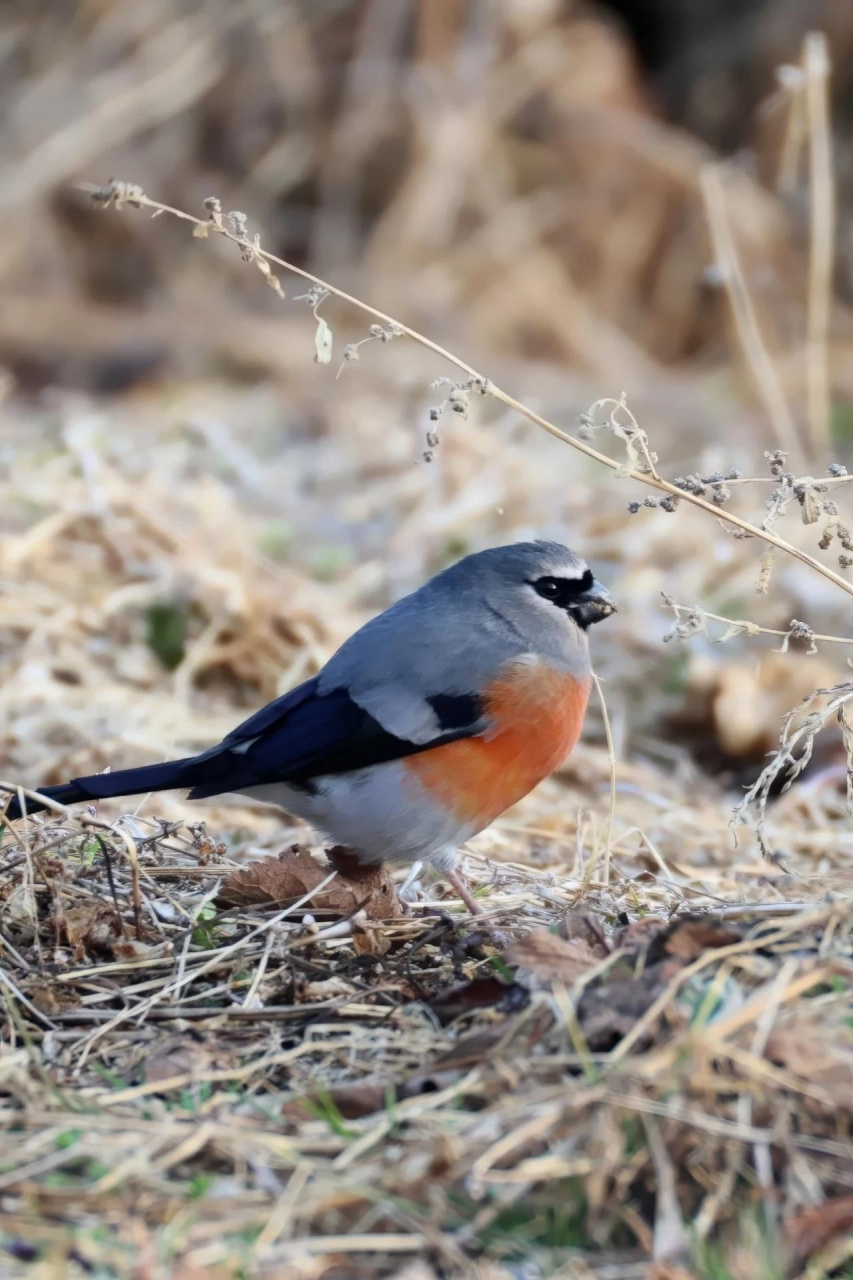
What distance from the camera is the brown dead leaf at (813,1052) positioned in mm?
2266

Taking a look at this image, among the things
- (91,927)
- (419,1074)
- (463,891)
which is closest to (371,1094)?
(419,1074)

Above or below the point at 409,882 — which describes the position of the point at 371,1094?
above

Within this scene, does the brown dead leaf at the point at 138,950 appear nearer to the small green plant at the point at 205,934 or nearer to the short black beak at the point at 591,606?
the small green plant at the point at 205,934

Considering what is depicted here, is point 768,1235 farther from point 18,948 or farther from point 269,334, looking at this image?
point 269,334

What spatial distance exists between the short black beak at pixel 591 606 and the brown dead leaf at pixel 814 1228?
199cm

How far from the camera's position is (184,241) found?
1101cm

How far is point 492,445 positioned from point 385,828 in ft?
13.4

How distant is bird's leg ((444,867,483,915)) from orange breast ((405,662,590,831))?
0.13 metres

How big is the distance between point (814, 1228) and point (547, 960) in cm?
68

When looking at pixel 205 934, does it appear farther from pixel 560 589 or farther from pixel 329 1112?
pixel 560 589

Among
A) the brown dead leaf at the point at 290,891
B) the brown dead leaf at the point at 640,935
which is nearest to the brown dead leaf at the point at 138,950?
the brown dead leaf at the point at 290,891

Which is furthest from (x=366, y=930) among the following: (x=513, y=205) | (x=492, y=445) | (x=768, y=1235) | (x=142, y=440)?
(x=513, y=205)

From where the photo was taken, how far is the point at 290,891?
3355 millimetres

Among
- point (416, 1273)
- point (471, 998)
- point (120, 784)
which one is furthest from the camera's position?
point (120, 784)
